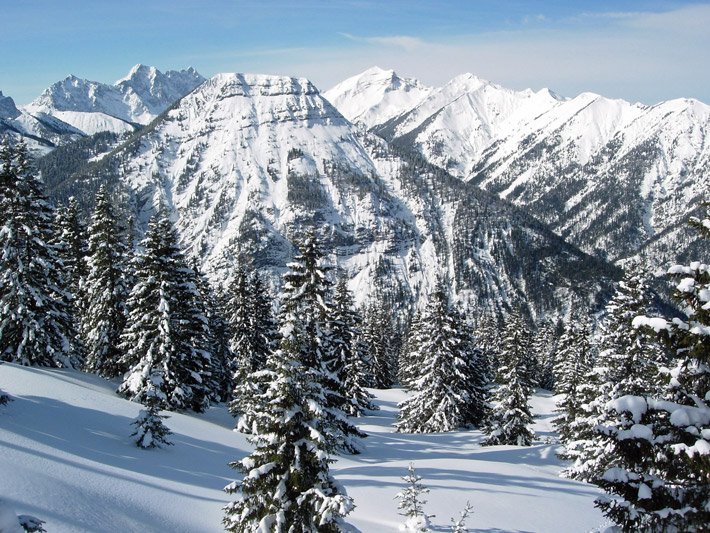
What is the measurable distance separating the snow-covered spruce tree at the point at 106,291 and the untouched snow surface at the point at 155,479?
6.75 meters

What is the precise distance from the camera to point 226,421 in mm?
31703

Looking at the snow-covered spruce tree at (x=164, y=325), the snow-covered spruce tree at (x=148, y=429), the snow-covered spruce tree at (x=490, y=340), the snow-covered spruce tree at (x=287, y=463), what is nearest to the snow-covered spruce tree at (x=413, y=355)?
the snow-covered spruce tree at (x=490, y=340)

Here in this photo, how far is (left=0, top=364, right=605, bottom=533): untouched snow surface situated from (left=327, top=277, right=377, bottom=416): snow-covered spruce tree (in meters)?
7.78

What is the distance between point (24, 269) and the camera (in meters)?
27.0

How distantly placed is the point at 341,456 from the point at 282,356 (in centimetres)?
1843

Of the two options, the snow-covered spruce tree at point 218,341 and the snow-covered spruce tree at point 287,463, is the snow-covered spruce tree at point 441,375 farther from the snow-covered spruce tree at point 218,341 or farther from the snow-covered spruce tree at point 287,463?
the snow-covered spruce tree at point 287,463

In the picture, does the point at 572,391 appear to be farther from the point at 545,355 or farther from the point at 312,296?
the point at 545,355

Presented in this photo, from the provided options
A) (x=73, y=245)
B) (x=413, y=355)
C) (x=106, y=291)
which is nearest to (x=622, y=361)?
(x=413, y=355)

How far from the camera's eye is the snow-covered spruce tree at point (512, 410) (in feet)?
114

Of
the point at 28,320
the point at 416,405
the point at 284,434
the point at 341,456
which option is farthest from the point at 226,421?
the point at 284,434

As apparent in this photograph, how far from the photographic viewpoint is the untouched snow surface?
37.4ft

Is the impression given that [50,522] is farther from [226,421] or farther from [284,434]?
[226,421]

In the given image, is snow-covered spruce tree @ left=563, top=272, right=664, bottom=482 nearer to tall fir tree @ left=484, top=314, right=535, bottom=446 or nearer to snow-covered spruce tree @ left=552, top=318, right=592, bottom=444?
snow-covered spruce tree @ left=552, top=318, right=592, bottom=444

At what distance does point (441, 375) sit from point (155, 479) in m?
28.3
